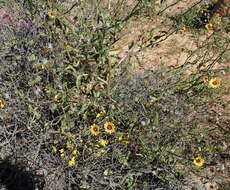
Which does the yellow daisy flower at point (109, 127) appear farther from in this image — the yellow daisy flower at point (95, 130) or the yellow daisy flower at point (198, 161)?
the yellow daisy flower at point (198, 161)

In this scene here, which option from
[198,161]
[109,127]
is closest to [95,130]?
[109,127]

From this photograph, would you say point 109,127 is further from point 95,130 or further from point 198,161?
point 198,161

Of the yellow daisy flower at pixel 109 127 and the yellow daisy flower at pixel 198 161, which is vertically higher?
the yellow daisy flower at pixel 109 127

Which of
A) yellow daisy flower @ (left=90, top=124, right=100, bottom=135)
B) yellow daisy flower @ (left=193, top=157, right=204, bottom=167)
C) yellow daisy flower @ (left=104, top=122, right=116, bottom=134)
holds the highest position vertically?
yellow daisy flower @ (left=90, top=124, right=100, bottom=135)

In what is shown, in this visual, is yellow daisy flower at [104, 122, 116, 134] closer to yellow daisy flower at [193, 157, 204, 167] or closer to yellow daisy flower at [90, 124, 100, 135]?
yellow daisy flower at [90, 124, 100, 135]

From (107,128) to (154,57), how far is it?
200cm

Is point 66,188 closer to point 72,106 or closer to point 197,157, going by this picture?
point 72,106

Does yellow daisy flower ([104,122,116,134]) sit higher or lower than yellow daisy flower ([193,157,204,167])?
higher

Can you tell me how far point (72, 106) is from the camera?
7.31 ft

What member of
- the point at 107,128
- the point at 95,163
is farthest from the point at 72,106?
the point at 95,163

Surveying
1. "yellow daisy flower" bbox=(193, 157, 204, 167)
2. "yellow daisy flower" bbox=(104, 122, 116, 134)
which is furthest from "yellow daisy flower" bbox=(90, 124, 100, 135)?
"yellow daisy flower" bbox=(193, 157, 204, 167)

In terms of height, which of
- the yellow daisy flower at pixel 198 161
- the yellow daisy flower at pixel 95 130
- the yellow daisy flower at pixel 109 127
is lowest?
the yellow daisy flower at pixel 198 161

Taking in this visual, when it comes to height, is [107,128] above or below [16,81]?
below

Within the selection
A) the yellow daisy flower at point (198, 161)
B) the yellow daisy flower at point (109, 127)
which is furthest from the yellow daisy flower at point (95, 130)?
the yellow daisy flower at point (198, 161)
